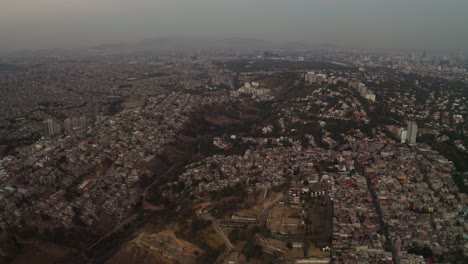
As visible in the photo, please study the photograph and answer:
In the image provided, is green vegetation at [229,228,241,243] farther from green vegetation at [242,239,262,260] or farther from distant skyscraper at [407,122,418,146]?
distant skyscraper at [407,122,418,146]

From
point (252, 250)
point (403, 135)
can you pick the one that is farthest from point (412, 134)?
point (252, 250)

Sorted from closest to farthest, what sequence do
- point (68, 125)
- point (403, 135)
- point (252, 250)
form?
point (252, 250)
point (403, 135)
point (68, 125)

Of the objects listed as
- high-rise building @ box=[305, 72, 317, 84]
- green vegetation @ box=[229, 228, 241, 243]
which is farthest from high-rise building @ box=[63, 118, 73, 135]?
high-rise building @ box=[305, 72, 317, 84]

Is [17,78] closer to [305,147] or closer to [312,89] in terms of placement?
[312,89]

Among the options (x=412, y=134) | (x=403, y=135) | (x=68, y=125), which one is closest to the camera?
(x=412, y=134)

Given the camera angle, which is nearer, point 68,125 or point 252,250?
point 252,250

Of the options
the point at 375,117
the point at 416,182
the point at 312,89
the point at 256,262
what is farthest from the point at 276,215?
the point at 312,89

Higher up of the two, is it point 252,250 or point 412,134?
point 412,134

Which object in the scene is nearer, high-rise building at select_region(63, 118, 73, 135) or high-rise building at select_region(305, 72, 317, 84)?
high-rise building at select_region(63, 118, 73, 135)

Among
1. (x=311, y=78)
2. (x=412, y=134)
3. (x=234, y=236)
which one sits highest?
(x=311, y=78)

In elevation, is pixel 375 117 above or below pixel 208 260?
above

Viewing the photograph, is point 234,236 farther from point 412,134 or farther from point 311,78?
point 311,78
